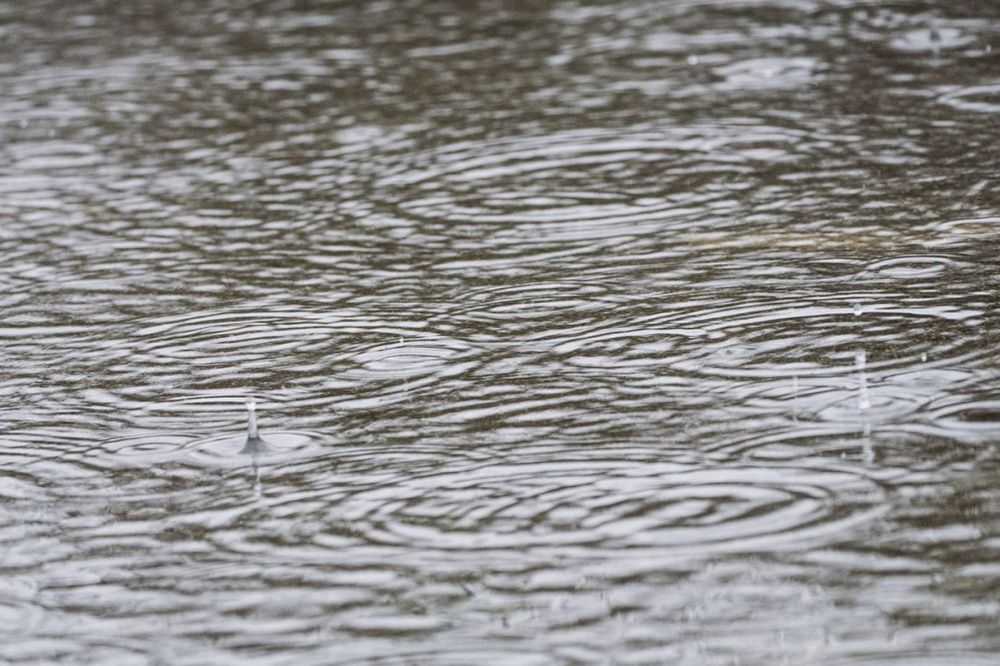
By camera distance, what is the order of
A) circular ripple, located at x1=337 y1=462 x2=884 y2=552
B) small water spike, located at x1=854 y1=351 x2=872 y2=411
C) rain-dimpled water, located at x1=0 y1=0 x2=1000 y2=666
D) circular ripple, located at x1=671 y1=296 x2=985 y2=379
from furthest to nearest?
circular ripple, located at x1=671 y1=296 x2=985 y2=379 < small water spike, located at x1=854 y1=351 x2=872 y2=411 < circular ripple, located at x1=337 y1=462 x2=884 y2=552 < rain-dimpled water, located at x1=0 y1=0 x2=1000 y2=666

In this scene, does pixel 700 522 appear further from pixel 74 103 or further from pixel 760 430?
pixel 74 103

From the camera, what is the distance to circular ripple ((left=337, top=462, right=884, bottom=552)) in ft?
13.5

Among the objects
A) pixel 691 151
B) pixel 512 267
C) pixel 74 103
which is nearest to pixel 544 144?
pixel 691 151

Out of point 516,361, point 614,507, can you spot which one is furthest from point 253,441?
point 614,507

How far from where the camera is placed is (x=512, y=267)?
671 centimetres

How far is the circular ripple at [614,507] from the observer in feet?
13.5

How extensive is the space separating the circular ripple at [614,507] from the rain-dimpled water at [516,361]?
0.01m

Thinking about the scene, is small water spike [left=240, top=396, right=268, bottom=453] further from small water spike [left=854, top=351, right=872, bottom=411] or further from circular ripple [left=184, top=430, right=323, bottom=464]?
small water spike [left=854, top=351, right=872, bottom=411]

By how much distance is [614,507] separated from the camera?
4324 millimetres

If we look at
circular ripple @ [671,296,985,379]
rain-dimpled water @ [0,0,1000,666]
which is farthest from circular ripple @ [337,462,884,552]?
circular ripple @ [671,296,985,379]

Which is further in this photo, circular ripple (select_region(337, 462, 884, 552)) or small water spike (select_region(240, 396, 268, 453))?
small water spike (select_region(240, 396, 268, 453))

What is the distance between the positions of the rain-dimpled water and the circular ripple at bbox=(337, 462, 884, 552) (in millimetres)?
12

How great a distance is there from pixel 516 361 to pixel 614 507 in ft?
4.23

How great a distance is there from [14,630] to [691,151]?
4942 millimetres
